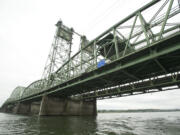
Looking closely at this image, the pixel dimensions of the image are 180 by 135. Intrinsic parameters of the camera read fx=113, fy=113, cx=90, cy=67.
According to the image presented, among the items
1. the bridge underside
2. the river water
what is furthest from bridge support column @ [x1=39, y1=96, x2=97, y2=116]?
the bridge underside

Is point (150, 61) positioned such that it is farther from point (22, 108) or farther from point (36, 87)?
point (22, 108)

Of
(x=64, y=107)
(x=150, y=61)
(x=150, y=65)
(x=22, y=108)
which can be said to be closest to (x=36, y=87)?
(x=22, y=108)

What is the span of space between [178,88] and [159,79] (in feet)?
12.1

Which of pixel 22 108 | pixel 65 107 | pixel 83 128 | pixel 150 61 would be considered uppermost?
pixel 150 61

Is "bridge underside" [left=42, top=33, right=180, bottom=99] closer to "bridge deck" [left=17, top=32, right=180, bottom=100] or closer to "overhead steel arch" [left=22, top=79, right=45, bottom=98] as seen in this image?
"bridge deck" [left=17, top=32, right=180, bottom=100]

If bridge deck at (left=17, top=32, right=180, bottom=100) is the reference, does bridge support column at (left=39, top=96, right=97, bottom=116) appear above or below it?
below

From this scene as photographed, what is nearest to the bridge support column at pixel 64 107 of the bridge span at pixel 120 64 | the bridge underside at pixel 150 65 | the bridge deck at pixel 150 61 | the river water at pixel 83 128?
the bridge span at pixel 120 64

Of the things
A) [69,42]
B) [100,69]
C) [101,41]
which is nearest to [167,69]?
[100,69]

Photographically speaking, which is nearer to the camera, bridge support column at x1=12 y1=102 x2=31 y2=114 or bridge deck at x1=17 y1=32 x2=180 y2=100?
bridge deck at x1=17 y1=32 x2=180 y2=100

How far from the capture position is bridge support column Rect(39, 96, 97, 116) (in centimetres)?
2670

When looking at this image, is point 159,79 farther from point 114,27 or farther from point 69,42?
point 69,42

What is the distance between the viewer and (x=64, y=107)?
2947cm

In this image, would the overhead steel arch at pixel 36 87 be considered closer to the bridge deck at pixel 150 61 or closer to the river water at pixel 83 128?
the river water at pixel 83 128

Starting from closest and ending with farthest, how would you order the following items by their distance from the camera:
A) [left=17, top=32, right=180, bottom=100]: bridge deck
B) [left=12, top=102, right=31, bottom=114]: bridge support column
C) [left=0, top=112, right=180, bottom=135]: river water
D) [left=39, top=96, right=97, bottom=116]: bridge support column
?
[left=0, top=112, right=180, bottom=135]: river water → [left=17, top=32, right=180, bottom=100]: bridge deck → [left=39, top=96, right=97, bottom=116]: bridge support column → [left=12, top=102, right=31, bottom=114]: bridge support column
